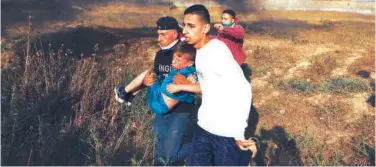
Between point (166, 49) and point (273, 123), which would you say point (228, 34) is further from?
point (166, 49)

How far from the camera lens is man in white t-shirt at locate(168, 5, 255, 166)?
131 inches

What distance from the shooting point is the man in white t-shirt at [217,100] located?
333 cm

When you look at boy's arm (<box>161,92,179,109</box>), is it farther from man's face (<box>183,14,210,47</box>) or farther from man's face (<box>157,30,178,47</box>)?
man's face (<box>183,14,210,47</box>)

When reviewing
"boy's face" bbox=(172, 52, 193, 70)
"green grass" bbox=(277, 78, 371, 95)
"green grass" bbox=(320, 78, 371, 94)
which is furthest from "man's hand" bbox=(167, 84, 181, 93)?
"green grass" bbox=(320, 78, 371, 94)

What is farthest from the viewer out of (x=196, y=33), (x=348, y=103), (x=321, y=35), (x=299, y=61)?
(x=321, y=35)

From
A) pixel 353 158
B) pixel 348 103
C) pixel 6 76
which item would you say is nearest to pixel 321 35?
pixel 348 103

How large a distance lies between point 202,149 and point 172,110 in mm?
975

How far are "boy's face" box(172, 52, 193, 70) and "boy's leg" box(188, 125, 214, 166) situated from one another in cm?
75

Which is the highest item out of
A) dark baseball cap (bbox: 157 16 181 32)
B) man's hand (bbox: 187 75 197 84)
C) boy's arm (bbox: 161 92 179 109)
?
dark baseball cap (bbox: 157 16 181 32)

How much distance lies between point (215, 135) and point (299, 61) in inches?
293

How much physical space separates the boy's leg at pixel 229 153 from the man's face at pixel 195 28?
82 centimetres

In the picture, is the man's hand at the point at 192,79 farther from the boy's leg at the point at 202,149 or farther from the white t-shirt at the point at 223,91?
→ the boy's leg at the point at 202,149

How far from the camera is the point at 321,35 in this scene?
573 inches

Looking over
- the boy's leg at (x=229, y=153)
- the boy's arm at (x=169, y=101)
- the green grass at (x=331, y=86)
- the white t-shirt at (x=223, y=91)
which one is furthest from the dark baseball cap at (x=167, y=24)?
the green grass at (x=331, y=86)
